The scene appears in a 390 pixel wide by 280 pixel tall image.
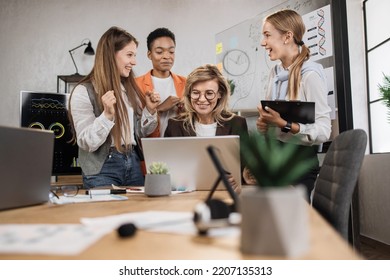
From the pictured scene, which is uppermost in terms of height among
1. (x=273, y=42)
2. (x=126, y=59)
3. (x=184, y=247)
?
(x=273, y=42)

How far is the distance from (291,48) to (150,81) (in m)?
1.00

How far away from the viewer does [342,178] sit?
3.53 feet

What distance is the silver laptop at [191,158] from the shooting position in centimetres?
148

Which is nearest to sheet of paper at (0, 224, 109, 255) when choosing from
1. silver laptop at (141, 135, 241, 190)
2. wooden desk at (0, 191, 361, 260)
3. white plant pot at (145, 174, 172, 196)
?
wooden desk at (0, 191, 361, 260)

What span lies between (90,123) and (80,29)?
846 mm

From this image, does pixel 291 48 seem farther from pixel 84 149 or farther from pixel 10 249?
pixel 10 249

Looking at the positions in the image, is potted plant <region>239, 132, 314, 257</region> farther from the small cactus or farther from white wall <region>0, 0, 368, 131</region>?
white wall <region>0, 0, 368, 131</region>

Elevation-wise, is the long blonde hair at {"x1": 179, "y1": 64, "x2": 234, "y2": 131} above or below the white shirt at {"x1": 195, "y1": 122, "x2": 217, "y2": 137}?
above

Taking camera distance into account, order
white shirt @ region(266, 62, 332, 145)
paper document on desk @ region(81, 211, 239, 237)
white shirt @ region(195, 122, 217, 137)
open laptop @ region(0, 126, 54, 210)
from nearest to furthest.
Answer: paper document on desk @ region(81, 211, 239, 237), open laptop @ region(0, 126, 54, 210), white shirt @ region(195, 122, 217, 137), white shirt @ region(266, 62, 332, 145)

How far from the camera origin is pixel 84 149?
2.41m

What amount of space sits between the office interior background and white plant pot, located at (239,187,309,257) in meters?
2.31

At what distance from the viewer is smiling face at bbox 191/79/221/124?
7.96 feet

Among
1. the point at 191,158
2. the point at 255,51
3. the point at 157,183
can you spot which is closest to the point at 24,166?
the point at 157,183

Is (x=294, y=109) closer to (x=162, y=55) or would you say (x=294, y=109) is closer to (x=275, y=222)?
(x=162, y=55)
